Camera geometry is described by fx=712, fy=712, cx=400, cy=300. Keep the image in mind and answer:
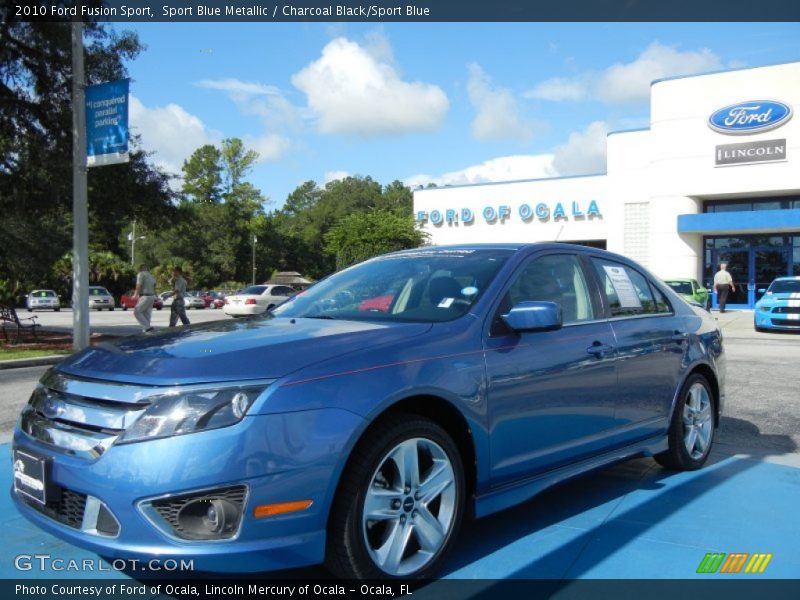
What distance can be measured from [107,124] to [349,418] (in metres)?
11.4

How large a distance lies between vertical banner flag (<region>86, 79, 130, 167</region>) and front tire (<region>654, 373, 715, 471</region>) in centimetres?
1021

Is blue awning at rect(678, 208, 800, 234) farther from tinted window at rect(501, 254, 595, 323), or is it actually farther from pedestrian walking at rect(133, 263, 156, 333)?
tinted window at rect(501, 254, 595, 323)

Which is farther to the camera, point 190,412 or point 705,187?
point 705,187

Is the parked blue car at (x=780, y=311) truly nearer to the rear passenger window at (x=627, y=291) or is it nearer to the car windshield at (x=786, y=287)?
the car windshield at (x=786, y=287)

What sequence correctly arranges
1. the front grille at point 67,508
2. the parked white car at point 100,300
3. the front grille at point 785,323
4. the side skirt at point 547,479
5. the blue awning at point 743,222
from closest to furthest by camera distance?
the front grille at point 67,508 < the side skirt at point 547,479 < the front grille at point 785,323 < the blue awning at point 743,222 < the parked white car at point 100,300

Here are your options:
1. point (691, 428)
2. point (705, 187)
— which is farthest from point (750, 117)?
point (691, 428)

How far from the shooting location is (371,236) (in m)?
39.8

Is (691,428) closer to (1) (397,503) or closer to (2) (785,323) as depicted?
(1) (397,503)

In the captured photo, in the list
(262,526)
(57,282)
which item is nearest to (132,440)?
(262,526)

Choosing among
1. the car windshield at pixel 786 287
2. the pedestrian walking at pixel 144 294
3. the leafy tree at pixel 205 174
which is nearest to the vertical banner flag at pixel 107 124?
the pedestrian walking at pixel 144 294

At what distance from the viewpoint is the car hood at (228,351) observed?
Result: 282cm

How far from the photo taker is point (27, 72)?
598 inches

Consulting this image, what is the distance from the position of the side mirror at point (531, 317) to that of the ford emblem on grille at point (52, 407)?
2.11 meters

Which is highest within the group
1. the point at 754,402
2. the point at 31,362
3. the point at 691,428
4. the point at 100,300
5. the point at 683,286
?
the point at 683,286
